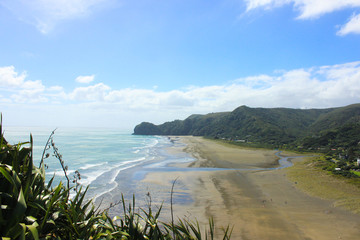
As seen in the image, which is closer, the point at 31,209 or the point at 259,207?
the point at 31,209

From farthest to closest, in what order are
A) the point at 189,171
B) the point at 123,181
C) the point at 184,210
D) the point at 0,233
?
the point at 189,171
the point at 123,181
the point at 184,210
the point at 0,233

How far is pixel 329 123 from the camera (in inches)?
4348

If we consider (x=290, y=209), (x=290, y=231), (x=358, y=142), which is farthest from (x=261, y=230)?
(x=358, y=142)

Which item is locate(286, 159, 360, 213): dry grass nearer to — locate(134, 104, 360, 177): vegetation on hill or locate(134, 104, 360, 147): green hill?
A: locate(134, 104, 360, 177): vegetation on hill

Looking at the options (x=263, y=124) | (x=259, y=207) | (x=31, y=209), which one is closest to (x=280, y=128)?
(x=263, y=124)

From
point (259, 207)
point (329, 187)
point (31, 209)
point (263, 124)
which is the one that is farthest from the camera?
point (263, 124)

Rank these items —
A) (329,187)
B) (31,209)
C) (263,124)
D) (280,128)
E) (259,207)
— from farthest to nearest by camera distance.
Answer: (280,128), (263,124), (329,187), (259,207), (31,209)

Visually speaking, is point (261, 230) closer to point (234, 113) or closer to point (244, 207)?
point (244, 207)

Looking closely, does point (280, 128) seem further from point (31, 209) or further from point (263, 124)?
point (31, 209)


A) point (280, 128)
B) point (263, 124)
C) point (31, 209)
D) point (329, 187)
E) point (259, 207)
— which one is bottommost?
point (329, 187)

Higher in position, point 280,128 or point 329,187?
point 280,128

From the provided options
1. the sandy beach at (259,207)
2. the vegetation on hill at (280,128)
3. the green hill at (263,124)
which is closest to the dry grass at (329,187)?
the sandy beach at (259,207)

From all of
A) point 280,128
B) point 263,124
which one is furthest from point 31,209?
point 280,128

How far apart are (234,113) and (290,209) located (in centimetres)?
13420
